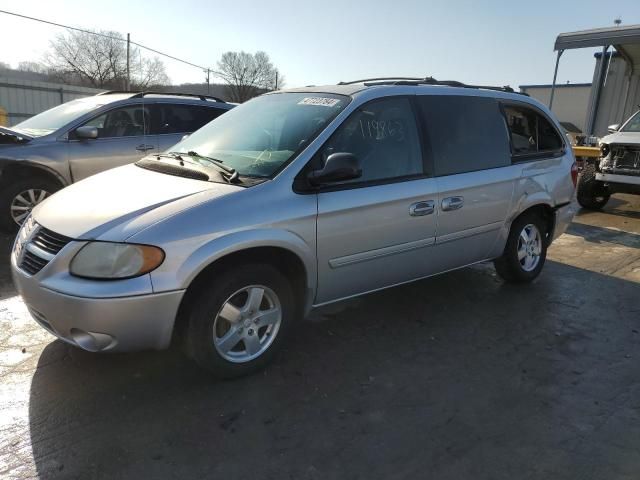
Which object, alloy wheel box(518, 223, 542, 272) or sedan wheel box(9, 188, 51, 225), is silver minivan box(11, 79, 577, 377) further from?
sedan wheel box(9, 188, 51, 225)

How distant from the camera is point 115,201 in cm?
304

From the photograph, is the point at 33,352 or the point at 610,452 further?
the point at 33,352

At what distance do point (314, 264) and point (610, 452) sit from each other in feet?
6.24

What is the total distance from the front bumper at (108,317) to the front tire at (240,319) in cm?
18

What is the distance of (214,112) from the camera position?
24.4ft

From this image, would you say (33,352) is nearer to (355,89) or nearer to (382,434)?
(382,434)

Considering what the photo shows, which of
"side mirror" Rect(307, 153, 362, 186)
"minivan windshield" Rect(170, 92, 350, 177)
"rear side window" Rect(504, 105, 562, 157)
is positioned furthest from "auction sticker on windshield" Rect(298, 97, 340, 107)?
"rear side window" Rect(504, 105, 562, 157)

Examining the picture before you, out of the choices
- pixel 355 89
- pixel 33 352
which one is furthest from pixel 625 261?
pixel 33 352

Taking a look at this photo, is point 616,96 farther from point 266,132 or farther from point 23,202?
point 23,202

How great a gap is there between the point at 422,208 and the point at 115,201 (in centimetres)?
211

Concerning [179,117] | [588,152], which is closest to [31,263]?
[179,117]

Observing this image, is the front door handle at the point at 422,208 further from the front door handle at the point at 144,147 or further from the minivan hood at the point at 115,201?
the front door handle at the point at 144,147

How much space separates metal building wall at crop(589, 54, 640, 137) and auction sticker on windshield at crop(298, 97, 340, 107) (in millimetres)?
13145

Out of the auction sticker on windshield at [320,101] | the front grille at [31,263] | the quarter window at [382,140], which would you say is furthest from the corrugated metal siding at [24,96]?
the quarter window at [382,140]
